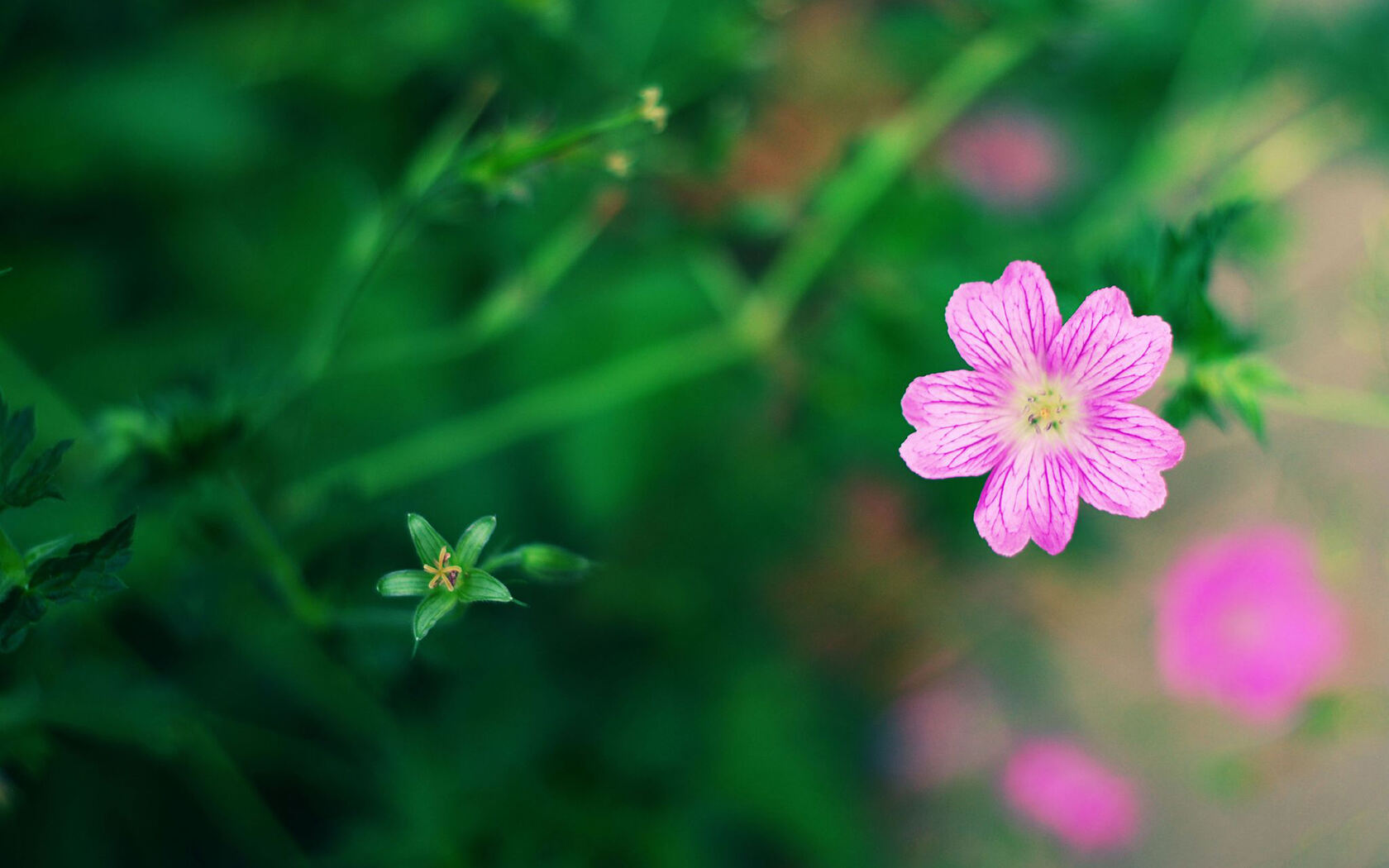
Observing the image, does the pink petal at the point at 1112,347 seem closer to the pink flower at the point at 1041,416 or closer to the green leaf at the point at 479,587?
the pink flower at the point at 1041,416

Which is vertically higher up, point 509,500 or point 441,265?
point 441,265

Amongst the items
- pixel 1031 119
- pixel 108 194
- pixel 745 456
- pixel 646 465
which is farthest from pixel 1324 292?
pixel 108 194

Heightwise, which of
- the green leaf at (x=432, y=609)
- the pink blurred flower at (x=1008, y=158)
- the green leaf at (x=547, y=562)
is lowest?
the green leaf at (x=432, y=609)

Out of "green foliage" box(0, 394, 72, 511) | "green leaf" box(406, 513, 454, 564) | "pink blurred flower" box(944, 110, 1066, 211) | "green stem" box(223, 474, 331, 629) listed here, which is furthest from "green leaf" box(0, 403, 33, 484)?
"pink blurred flower" box(944, 110, 1066, 211)

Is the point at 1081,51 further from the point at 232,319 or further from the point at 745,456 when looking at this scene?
the point at 232,319

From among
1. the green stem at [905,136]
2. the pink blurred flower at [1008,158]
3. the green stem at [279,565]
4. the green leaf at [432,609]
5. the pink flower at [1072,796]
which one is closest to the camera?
the green leaf at [432,609]

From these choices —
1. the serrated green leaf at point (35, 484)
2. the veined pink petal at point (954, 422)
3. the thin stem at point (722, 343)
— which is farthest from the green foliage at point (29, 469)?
the veined pink petal at point (954, 422)
